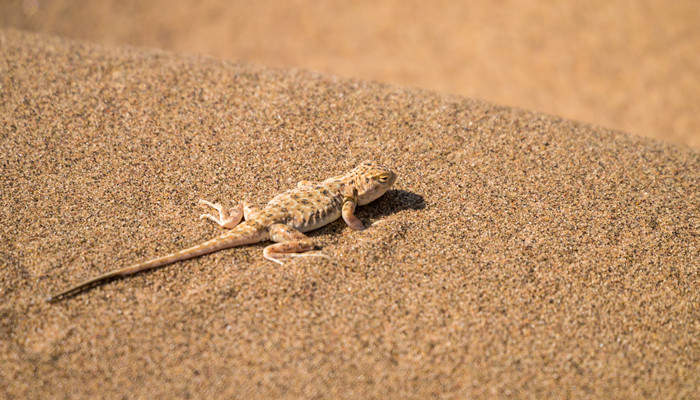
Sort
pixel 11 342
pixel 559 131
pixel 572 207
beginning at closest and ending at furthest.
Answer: pixel 11 342
pixel 572 207
pixel 559 131

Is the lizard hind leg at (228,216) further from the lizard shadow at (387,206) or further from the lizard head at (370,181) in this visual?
the lizard head at (370,181)

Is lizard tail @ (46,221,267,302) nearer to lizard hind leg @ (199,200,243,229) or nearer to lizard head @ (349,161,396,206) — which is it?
lizard hind leg @ (199,200,243,229)

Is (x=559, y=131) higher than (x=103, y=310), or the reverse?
(x=103, y=310)

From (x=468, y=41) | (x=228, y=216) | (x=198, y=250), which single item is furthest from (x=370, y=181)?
(x=468, y=41)

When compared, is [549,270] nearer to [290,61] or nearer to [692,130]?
[692,130]

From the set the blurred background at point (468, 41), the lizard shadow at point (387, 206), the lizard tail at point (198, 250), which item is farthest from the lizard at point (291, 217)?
the blurred background at point (468, 41)

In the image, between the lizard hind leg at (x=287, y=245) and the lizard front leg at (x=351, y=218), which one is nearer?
the lizard hind leg at (x=287, y=245)

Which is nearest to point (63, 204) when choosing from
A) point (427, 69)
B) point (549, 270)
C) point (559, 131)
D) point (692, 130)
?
point (549, 270)
